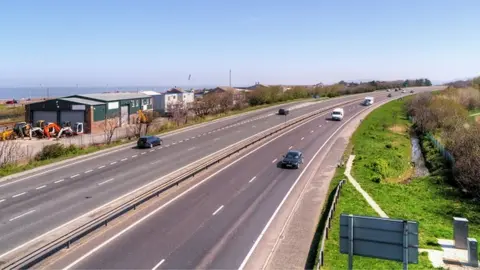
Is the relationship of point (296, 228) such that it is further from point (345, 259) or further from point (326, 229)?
point (345, 259)

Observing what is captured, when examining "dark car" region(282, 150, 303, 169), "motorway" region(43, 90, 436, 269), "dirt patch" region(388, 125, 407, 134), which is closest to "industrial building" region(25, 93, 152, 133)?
"motorway" region(43, 90, 436, 269)

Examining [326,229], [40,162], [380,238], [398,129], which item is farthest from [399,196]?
[398,129]

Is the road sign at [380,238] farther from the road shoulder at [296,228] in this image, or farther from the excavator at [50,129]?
the excavator at [50,129]

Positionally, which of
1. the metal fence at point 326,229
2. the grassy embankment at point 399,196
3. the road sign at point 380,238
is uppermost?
the road sign at point 380,238

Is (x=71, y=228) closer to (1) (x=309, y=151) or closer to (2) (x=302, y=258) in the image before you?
(2) (x=302, y=258)

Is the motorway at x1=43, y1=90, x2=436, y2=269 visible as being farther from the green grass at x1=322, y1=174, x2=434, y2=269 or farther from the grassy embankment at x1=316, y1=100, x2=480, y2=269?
the grassy embankment at x1=316, y1=100, x2=480, y2=269

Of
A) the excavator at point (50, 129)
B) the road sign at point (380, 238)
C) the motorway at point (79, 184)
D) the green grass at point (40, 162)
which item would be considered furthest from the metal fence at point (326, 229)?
the excavator at point (50, 129)
